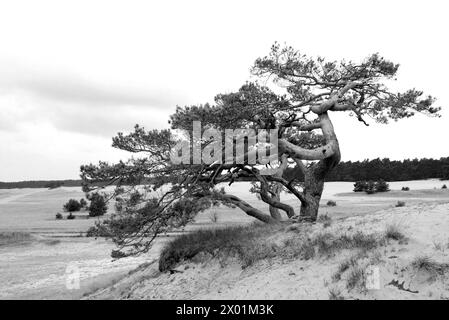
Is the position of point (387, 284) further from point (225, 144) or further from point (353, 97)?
point (353, 97)

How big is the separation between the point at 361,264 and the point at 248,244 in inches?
150

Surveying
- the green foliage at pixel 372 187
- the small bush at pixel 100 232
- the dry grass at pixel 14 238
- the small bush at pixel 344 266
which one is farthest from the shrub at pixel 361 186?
the small bush at pixel 344 266

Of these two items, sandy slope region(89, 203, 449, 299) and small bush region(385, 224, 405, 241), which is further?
small bush region(385, 224, 405, 241)

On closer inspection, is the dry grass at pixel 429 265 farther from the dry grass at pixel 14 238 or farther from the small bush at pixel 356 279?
the dry grass at pixel 14 238

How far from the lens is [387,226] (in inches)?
426

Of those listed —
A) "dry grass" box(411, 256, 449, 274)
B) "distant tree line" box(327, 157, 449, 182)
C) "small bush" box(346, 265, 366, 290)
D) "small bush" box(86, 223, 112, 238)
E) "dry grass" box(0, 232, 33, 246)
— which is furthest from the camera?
"distant tree line" box(327, 157, 449, 182)

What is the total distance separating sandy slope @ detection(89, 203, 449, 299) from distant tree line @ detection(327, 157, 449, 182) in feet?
194

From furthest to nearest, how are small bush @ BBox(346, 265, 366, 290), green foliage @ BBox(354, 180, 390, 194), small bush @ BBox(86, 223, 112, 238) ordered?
1. green foliage @ BBox(354, 180, 390, 194)
2. small bush @ BBox(86, 223, 112, 238)
3. small bush @ BBox(346, 265, 366, 290)

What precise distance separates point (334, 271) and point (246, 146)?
251 inches

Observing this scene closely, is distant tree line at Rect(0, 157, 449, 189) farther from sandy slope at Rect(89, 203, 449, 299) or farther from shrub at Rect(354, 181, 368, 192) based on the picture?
sandy slope at Rect(89, 203, 449, 299)

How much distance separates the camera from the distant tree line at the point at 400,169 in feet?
226

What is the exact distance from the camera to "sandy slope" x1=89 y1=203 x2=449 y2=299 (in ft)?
28.5

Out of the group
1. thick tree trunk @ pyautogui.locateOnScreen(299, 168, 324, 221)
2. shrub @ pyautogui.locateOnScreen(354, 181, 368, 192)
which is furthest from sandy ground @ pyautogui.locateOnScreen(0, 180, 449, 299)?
shrub @ pyautogui.locateOnScreen(354, 181, 368, 192)

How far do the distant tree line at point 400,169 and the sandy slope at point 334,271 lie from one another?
2328 inches
